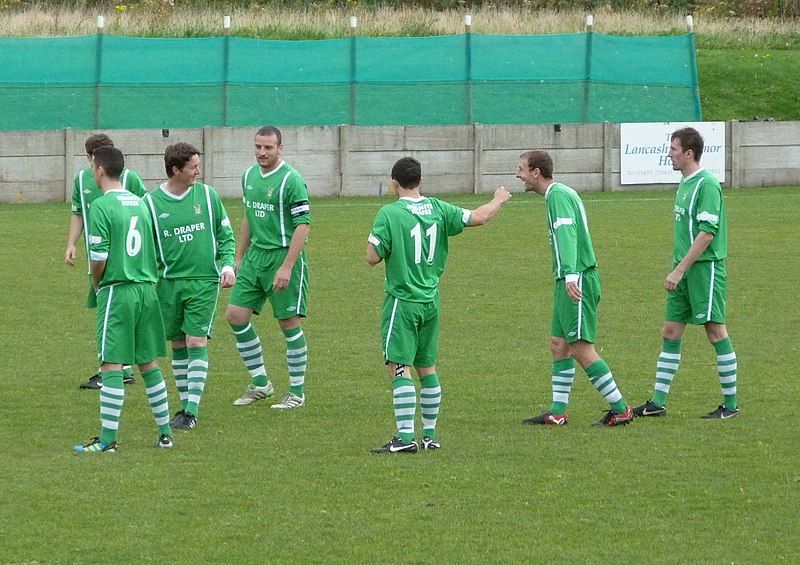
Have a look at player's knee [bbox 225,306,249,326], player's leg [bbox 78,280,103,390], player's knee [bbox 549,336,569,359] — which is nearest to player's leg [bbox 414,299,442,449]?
player's knee [bbox 549,336,569,359]

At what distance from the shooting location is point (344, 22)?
37562 mm

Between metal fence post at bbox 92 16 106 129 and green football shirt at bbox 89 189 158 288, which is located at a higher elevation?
metal fence post at bbox 92 16 106 129

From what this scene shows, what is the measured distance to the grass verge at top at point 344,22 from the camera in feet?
117

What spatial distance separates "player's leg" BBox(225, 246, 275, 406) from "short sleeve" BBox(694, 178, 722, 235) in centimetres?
309

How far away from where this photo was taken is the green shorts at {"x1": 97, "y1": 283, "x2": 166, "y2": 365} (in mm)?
7922

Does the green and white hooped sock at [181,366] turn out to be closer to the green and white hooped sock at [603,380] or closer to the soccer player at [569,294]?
the soccer player at [569,294]

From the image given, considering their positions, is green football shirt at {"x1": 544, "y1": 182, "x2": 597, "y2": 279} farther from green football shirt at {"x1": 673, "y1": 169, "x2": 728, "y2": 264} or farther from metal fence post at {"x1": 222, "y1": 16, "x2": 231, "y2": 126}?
metal fence post at {"x1": 222, "y1": 16, "x2": 231, "y2": 126}

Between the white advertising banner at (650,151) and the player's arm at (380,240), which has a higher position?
the white advertising banner at (650,151)

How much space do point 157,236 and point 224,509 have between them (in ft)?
9.20

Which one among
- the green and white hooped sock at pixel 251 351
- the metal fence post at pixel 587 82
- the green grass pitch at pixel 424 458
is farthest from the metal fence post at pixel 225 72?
the green and white hooped sock at pixel 251 351

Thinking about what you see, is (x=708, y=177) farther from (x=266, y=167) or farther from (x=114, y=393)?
(x=114, y=393)

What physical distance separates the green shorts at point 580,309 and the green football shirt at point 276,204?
1.92 meters

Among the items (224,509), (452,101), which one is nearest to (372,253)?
(224,509)

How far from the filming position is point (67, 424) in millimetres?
9039
